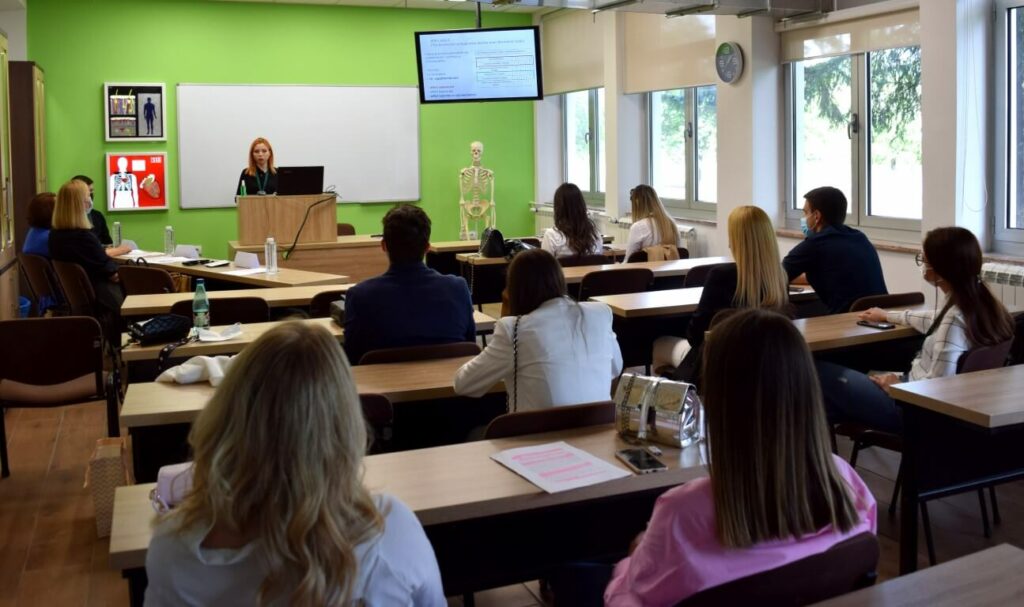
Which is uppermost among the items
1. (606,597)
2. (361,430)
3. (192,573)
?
(361,430)

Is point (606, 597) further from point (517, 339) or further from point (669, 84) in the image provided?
point (669, 84)

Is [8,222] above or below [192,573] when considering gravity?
above

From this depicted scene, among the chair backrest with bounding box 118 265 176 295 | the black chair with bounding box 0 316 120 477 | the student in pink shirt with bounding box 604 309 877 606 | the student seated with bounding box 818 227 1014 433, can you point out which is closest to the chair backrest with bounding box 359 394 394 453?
the student in pink shirt with bounding box 604 309 877 606

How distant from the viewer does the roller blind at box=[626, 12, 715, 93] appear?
8.30 meters

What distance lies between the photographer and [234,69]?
10.4 m

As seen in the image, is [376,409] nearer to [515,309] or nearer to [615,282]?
[515,309]

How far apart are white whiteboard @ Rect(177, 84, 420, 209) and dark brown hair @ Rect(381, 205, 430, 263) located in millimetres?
7231

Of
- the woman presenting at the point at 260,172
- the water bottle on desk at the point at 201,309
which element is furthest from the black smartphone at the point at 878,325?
the woman presenting at the point at 260,172

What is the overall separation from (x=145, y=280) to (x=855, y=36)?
16.6 ft

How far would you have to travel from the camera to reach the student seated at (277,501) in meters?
1.42

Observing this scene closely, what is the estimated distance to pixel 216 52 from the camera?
10352mm

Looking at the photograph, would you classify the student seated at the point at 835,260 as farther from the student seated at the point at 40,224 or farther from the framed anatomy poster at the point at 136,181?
the framed anatomy poster at the point at 136,181

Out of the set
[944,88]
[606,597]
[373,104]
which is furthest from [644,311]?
[373,104]

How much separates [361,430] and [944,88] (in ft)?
17.8
